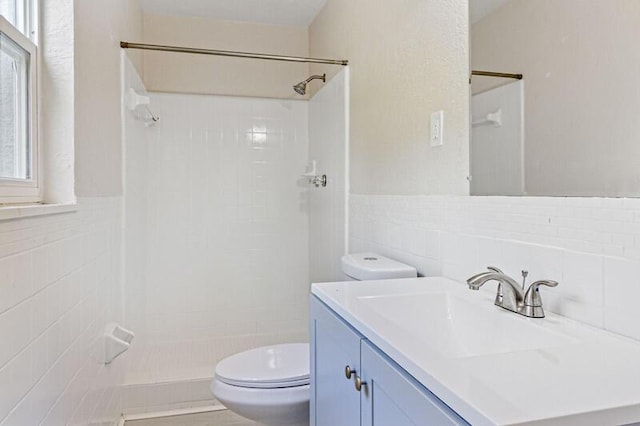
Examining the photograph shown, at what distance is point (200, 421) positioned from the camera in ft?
7.62

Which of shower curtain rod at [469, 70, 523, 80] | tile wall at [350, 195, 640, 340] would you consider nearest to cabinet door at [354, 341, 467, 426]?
tile wall at [350, 195, 640, 340]

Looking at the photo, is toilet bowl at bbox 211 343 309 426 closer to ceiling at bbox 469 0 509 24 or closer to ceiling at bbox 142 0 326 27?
ceiling at bbox 469 0 509 24

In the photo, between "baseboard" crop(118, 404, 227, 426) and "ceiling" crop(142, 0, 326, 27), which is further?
"ceiling" crop(142, 0, 326, 27)

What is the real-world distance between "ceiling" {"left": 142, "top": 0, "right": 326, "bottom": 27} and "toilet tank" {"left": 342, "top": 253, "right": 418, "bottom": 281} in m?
1.92

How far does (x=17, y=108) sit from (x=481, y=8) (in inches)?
53.9

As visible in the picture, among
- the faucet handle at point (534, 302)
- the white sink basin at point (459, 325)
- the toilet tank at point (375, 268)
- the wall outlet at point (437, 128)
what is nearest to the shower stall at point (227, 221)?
the toilet tank at point (375, 268)

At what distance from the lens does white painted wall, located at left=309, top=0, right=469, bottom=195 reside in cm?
147

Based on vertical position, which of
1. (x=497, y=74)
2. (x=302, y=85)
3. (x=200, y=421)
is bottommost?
(x=200, y=421)

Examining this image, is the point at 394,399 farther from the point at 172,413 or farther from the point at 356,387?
the point at 172,413

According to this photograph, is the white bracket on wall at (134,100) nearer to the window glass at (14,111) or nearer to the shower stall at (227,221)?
the shower stall at (227,221)

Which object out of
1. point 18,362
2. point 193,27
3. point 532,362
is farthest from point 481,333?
point 193,27

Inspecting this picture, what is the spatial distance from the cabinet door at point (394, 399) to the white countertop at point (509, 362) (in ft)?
0.07

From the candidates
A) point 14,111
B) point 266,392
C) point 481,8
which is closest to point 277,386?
point 266,392

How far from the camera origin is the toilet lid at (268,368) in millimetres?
1714
